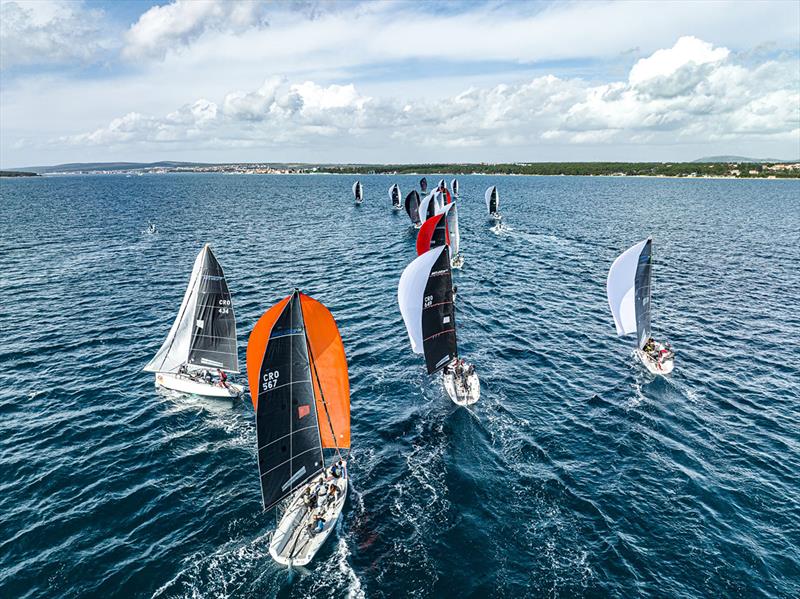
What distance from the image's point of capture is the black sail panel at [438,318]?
31266 mm

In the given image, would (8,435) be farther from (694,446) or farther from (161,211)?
(161,211)

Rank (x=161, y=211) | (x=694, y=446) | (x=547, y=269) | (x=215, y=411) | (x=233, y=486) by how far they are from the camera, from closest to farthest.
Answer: (x=233, y=486) → (x=694, y=446) → (x=215, y=411) → (x=547, y=269) → (x=161, y=211)

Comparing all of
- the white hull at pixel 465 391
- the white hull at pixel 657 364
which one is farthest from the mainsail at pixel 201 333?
the white hull at pixel 657 364

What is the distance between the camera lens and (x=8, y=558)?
1927cm

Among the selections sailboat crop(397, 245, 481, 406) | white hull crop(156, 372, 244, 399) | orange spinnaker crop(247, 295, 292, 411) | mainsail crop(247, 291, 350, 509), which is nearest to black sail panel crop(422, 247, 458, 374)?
sailboat crop(397, 245, 481, 406)

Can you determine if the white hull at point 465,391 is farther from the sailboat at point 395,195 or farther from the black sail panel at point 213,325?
the sailboat at point 395,195

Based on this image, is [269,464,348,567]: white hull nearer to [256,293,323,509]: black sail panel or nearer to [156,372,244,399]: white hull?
[256,293,323,509]: black sail panel

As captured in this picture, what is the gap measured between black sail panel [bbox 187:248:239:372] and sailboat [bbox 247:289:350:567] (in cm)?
1191

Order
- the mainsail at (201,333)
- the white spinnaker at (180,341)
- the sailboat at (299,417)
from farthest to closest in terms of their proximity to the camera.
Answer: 1. the white spinnaker at (180,341)
2. the mainsail at (201,333)
3. the sailboat at (299,417)

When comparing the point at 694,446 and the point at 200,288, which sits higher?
the point at 200,288

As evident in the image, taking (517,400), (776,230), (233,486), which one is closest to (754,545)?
(517,400)

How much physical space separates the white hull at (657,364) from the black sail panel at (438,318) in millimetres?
15449

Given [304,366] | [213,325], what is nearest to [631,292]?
[304,366]

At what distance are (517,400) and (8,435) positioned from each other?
32327mm
